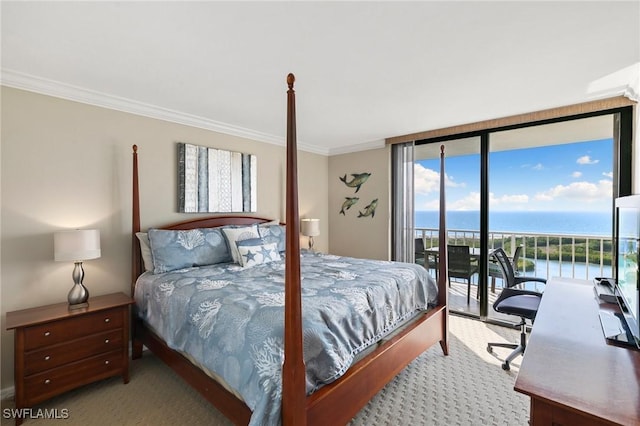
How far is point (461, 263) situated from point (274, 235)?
2608 millimetres

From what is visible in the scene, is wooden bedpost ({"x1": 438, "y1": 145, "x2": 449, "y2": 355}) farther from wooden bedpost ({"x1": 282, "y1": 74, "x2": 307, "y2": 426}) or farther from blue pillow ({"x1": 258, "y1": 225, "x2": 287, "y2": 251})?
wooden bedpost ({"x1": 282, "y1": 74, "x2": 307, "y2": 426})

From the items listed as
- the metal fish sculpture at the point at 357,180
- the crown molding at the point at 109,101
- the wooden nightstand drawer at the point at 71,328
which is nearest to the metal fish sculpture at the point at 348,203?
the metal fish sculpture at the point at 357,180

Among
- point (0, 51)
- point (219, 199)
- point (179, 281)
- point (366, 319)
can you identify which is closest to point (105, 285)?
point (179, 281)

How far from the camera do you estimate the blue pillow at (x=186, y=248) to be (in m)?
2.58

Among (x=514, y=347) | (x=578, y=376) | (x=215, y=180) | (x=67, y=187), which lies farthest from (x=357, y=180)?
(x=578, y=376)

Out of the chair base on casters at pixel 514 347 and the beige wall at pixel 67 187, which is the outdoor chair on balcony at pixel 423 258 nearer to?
the chair base on casters at pixel 514 347

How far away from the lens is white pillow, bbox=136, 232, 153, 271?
262 centimetres

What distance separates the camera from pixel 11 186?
85.5 inches

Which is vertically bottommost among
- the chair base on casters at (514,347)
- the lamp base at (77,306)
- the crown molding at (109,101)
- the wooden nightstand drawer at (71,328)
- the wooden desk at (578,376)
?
the chair base on casters at (514,347)

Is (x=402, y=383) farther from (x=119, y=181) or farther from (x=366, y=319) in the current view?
(x=119, y=181)

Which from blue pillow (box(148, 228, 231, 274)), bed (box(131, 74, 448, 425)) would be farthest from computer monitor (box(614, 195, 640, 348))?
blue pillow (box(148, 228, 231, 274))

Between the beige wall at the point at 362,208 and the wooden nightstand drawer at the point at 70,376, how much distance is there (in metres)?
3.35

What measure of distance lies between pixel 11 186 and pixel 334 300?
8.60ft

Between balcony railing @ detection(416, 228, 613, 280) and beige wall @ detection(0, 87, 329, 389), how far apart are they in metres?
4.13
